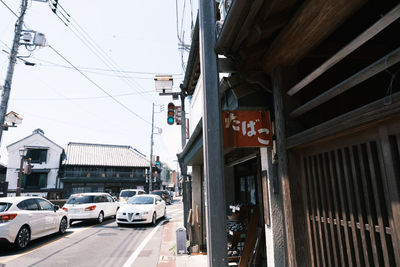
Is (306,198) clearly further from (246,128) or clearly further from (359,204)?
(246,128)

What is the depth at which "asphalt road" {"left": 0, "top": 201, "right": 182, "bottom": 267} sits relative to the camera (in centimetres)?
606

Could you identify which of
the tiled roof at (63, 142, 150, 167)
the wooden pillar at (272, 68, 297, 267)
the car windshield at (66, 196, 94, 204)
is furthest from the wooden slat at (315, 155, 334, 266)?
the tiled roof at (63, 142, 150, 167)

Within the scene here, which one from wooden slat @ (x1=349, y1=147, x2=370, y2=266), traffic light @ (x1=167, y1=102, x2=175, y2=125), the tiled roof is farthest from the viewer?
the tiled roof

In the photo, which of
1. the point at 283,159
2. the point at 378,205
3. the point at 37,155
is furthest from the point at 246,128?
the point at 37,155

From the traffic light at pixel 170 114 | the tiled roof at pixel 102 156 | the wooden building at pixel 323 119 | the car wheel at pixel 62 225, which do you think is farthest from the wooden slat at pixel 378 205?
the tiled roof at pixel 102 156

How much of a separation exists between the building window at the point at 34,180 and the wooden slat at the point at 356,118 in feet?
122

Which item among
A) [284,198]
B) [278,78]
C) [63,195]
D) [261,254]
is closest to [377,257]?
[284,198]

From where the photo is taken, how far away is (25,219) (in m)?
7.29

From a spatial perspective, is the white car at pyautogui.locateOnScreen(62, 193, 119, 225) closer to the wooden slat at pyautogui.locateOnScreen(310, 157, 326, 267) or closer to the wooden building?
the wooden building

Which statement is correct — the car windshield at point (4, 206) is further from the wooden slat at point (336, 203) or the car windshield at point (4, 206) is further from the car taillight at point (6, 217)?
the wooden slat at point (336, 203)

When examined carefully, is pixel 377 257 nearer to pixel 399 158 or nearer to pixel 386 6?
pixel 399 158

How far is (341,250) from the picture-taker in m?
2.26

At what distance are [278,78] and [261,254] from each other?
10.9 feet

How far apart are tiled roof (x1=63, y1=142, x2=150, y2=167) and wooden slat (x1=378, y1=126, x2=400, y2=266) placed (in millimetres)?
36374
